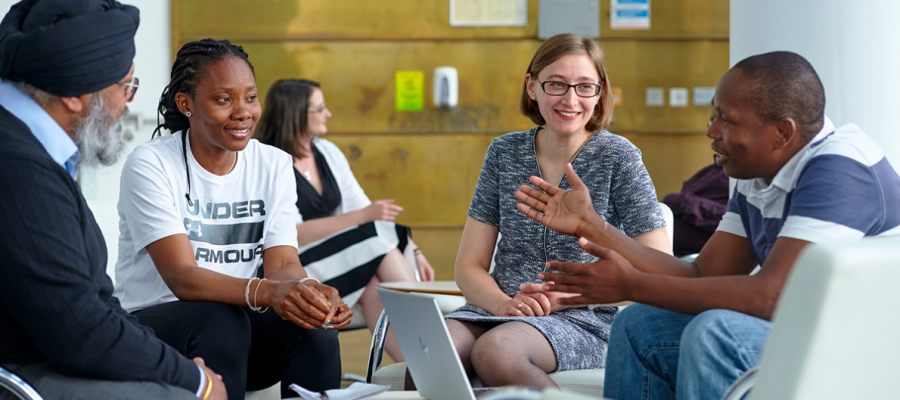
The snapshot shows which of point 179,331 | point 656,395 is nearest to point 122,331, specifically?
point 179,331

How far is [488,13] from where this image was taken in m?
4.62

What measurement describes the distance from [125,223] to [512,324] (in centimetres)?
96

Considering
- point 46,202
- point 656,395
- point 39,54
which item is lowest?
point 656,395

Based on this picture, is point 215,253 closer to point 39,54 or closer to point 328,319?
point 328,319

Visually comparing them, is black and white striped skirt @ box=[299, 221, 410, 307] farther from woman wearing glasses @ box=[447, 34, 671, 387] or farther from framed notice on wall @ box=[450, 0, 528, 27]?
framed notice on wall @ box=[450, 0, 528, 27]

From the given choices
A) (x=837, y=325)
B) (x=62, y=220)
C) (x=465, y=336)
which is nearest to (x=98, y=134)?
(x=62, y=220)

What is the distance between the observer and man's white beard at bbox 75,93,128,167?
49.2 inches

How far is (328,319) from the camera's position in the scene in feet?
5.33

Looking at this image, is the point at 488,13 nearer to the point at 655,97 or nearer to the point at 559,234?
the point at 655,97

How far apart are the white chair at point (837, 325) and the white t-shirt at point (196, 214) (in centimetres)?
129

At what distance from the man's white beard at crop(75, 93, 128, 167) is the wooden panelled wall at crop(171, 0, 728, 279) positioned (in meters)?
3.40

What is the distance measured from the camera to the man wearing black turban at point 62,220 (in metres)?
1.09

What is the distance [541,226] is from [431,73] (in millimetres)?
2945

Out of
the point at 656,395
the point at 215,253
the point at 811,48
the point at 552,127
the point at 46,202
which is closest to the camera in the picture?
the point at 46,202
